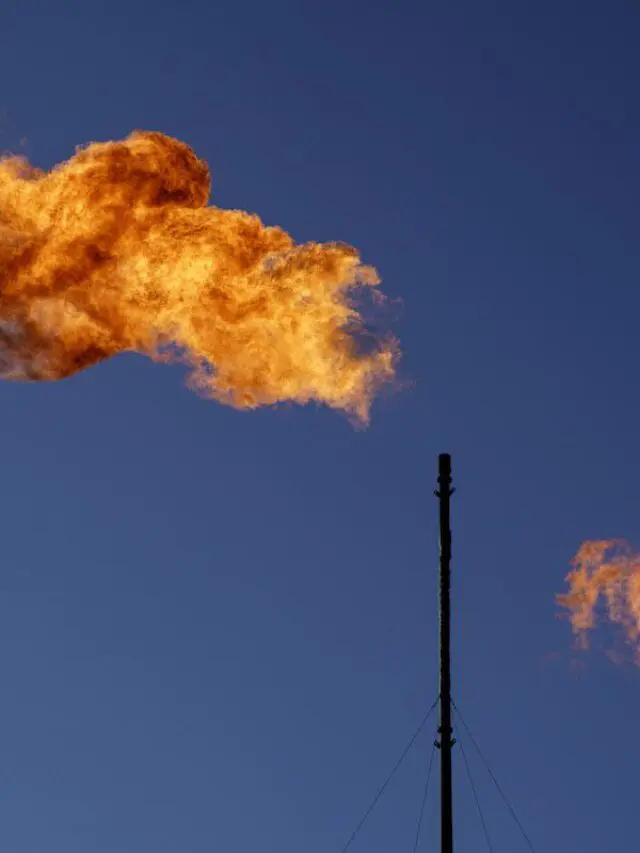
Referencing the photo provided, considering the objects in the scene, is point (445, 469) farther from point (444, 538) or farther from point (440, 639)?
point (440, 639)

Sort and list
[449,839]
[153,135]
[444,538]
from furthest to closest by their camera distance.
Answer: [153,135]
[444,538]
[449,839]

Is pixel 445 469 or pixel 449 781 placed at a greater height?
pixel 445 469

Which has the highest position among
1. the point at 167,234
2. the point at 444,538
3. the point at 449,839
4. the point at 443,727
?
the point at 167,234

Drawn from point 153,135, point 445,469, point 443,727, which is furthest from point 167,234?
point 443,727

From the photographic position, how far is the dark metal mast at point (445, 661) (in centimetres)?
2522

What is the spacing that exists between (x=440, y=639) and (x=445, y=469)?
3.00 m

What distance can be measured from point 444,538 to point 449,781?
13.9 ft

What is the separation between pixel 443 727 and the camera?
25.5 metres

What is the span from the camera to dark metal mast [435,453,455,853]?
25219 millimetres

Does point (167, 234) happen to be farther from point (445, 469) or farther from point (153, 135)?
point (445, 469)

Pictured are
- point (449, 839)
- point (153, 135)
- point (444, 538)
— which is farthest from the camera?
point (153, 135)

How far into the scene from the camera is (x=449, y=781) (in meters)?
25.3

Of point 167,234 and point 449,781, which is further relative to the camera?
point 167,234

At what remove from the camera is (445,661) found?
26.0 meters
